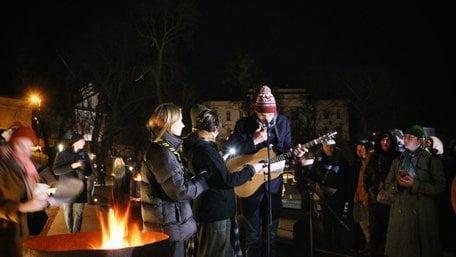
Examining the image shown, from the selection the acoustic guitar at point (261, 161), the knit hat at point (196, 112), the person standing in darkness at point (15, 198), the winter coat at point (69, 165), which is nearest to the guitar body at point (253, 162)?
the acoustic guitar at point (261, 161)

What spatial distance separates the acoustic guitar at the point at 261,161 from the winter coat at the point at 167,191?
1301mm

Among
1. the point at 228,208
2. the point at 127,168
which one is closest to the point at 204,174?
the point at 228,208

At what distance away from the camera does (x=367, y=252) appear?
28.9 feet

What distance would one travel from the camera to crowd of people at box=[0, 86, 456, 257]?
16.7ft

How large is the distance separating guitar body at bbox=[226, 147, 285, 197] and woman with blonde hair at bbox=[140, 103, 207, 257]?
132cm

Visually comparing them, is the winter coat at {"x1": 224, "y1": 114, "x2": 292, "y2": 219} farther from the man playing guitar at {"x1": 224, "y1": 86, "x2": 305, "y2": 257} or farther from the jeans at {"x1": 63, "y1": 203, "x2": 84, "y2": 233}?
the jeans at {"x1": 63, "y1": 203, "x2": 84, "y2": 233}

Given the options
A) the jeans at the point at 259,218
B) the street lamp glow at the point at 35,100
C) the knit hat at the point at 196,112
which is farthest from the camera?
the street lamp glow at the point at 35,100

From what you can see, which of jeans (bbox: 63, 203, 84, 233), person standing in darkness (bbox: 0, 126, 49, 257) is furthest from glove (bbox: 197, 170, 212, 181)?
jeans (bbox: 63, 203, 84, 233)

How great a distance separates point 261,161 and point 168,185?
63.3 inches

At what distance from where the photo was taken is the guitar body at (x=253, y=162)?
624 centimetres

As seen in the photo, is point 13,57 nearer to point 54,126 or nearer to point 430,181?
point 54,126

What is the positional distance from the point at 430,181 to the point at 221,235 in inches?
116

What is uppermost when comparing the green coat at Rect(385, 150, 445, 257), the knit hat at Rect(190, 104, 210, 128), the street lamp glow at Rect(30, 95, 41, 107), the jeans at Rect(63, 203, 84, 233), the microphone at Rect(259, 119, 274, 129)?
the street lamp glow at Rect(30, 95, 41, 107)

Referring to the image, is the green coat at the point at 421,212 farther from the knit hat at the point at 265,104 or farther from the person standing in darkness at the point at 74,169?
the person standing in darkness at the point at 74,169
